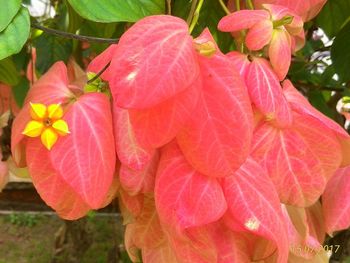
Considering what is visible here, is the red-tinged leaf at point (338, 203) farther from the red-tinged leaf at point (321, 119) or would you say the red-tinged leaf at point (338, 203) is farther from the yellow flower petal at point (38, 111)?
the yellow flower petal at point (38, 111)

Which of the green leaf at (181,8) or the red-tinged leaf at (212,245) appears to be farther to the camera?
the green leaf at (181,8)

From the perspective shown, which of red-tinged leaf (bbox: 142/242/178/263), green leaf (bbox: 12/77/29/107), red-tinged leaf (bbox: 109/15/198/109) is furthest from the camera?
green leaf (bbox: 12/77/29/107)

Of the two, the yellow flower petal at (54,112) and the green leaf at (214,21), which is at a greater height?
the yellow flower petal at (54,112)

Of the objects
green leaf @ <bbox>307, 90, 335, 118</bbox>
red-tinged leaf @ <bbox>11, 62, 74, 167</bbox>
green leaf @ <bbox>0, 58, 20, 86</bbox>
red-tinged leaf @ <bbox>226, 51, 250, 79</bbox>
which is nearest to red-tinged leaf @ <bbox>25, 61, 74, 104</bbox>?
red-tinged leaf @ <bbox>11, 62, 74, 167</bbox>

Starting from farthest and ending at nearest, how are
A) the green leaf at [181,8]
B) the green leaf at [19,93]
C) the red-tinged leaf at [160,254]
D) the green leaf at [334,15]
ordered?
the green leaf at [19,93]
the green leaf at [334,15]
the green leaf at [181,8]
the red-tinged leaf at [160,254]

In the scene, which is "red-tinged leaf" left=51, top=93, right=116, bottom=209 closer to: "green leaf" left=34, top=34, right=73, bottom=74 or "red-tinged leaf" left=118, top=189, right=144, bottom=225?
"red-tinged leaf" left=118, top=189, right=144, bottom=225

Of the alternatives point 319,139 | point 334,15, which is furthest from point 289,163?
point 334,15

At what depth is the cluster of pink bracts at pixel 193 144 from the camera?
278 millimetres

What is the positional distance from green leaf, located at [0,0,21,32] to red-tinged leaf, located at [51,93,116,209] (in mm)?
80

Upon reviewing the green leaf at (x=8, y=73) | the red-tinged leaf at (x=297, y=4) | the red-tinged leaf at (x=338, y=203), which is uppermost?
the red-tinged leaf at (x=297, y=4)

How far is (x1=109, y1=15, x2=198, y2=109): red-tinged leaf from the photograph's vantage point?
0.26 meters

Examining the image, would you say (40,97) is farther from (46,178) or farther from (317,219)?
(317,219)

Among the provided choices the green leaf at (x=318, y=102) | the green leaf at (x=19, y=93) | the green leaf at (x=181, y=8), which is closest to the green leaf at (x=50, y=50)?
the green leaf at (x=19, y=93)

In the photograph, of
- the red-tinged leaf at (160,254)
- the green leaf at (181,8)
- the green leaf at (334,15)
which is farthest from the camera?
the green leaf at (334,15)
